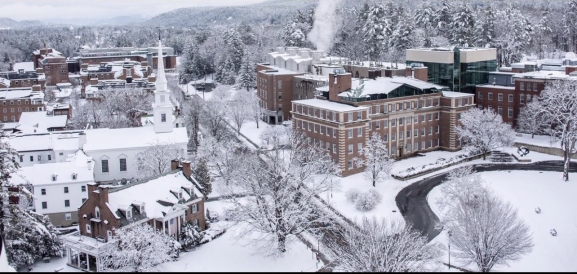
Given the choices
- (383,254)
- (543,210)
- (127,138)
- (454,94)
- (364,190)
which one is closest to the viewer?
(383,254)

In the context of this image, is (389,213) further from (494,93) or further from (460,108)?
(494,93)

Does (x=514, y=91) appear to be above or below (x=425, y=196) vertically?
above

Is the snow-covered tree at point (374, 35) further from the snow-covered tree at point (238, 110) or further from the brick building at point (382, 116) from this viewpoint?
the brick building at point (382, 116)

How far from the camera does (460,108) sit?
64.0 m

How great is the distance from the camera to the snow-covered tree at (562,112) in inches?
2164

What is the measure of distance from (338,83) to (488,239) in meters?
29.9

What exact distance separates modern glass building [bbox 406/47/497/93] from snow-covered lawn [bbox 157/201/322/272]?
123ft

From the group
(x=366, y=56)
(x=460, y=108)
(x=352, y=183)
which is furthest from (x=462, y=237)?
(x=366, y=56)

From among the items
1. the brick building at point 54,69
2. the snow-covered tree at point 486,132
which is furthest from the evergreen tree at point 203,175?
the brick building at point 54,69

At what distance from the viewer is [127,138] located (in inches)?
2244

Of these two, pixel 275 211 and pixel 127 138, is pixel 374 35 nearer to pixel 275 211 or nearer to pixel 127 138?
pixel 127 138

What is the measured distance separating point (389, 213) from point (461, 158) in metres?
17.9

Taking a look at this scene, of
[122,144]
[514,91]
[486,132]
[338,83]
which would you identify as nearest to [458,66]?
[514,91]

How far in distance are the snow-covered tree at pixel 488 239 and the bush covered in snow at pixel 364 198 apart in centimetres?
1150
